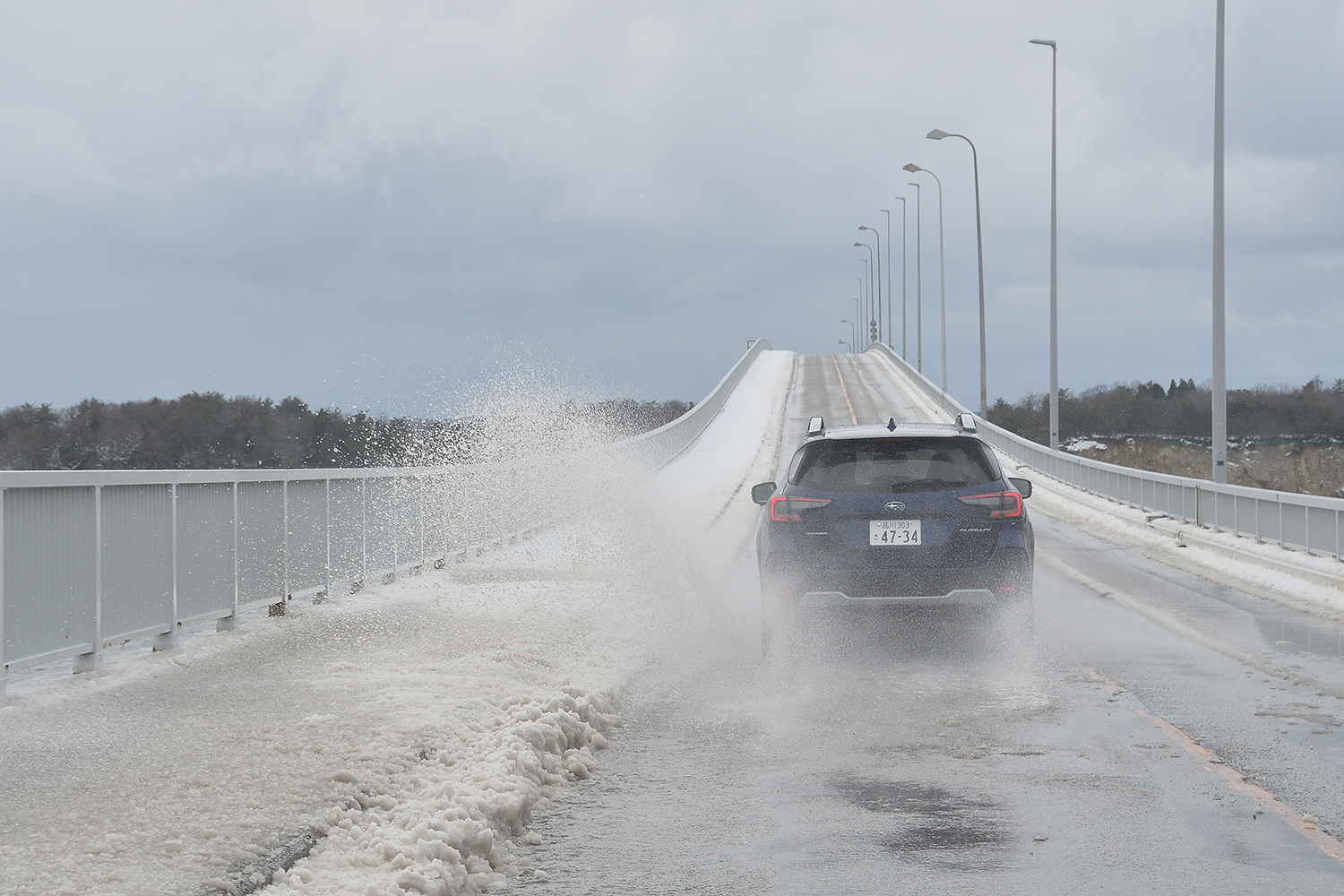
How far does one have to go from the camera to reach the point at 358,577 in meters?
15.2

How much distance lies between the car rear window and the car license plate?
0.86ft

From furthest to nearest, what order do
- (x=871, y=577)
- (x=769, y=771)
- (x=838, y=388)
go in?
(x=838, y=388)
(x=871, y=577)
(x=769, y=771)

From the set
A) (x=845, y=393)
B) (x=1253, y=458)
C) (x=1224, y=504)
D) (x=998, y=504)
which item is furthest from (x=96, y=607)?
(x=845, y=393)

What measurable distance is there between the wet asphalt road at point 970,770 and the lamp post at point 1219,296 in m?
10.5

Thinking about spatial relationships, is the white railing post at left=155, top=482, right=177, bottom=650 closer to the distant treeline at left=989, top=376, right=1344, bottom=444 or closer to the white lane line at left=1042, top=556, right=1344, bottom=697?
the white lane line at left=1042, top=556, right=1344, bottom=697

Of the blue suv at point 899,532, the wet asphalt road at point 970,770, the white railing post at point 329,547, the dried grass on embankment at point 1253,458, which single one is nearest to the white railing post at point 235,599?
the white railing post at point 329,547

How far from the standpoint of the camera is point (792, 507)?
10156 mm

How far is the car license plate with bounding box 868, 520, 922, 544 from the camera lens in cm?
994

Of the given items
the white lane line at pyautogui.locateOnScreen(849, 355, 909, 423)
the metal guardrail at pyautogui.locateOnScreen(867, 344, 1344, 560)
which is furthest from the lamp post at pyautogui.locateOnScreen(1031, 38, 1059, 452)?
the white lane line at pyautogui.locateOnScreen(849, 355, 909, 423)

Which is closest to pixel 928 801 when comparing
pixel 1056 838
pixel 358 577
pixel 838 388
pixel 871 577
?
pixel 1056 838

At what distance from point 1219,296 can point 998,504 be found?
13.9 metres

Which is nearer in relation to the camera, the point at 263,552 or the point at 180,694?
the point at 180,694

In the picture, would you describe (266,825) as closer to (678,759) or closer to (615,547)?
(678,759)

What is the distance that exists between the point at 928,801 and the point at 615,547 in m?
13.2
